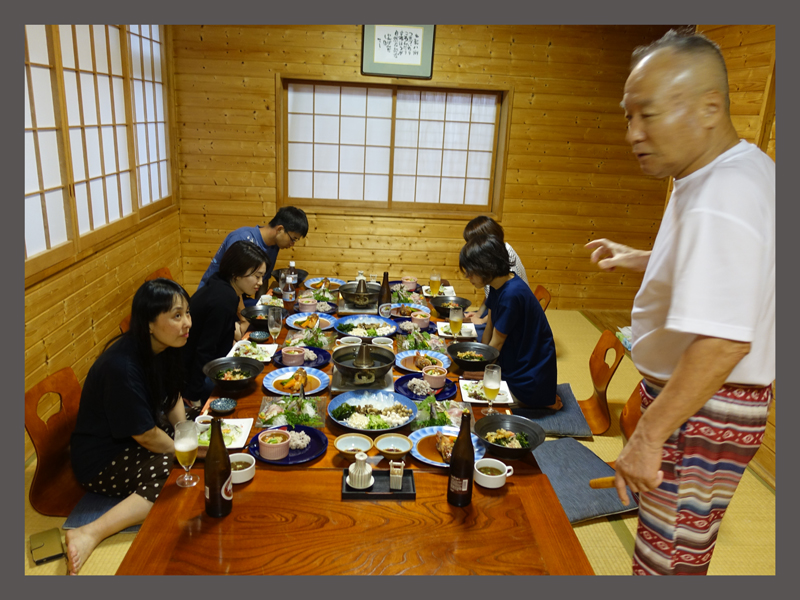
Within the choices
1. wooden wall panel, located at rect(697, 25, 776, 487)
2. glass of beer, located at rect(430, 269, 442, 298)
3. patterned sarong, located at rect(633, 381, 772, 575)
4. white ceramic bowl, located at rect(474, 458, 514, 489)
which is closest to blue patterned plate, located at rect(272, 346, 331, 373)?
white ceramic bowl, located at rect(474, 458, 514, 489)

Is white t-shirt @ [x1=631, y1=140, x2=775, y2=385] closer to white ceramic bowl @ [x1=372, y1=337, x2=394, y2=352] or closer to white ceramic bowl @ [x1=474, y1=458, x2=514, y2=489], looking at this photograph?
white ceramic bowl @ [x1=474, y1=458, x2=514, y2=489]

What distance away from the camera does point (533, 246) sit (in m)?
6.40

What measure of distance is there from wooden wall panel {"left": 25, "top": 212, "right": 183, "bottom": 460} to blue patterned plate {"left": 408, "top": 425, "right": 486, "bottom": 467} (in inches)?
94.6

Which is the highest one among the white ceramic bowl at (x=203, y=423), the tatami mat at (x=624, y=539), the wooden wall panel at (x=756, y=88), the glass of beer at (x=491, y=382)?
the wooden wall panel at (x=756, y=88)

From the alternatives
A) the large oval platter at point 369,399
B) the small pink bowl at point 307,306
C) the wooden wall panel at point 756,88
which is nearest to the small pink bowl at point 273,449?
the large oval platter at point 369,399

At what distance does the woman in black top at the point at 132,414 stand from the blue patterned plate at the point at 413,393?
924 millimetres

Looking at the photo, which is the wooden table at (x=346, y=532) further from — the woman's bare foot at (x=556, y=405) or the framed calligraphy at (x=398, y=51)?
the framed calligraphy at (x=398, y=51)

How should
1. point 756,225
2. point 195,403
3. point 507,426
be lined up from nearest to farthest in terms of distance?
point 756,225, point 507,426, point 195,403

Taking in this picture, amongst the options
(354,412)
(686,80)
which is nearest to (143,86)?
(354,412)

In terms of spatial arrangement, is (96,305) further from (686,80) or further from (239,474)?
(686,80)

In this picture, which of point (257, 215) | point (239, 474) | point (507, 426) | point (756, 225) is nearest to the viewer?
point (756, 225)

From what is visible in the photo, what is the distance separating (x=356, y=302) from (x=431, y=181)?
120 inches

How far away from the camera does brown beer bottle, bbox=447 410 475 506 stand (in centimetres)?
163

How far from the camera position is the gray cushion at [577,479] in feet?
8.23
